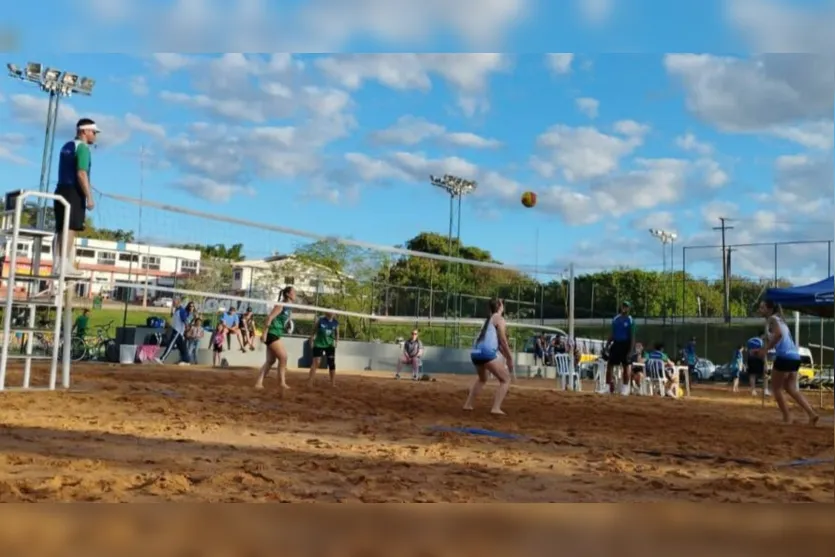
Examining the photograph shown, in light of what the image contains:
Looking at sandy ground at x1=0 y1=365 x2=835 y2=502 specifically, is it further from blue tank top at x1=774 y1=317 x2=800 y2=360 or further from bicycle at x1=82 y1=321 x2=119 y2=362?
bicycle at x1=82 y1=321 x2=119 y2=362

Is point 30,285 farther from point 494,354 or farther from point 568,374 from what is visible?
point 568,374

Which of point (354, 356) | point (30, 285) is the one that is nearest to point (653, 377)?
point (354, 356)

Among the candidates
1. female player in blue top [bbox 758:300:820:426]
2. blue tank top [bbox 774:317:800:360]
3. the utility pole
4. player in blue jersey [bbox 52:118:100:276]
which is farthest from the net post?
the utility pole

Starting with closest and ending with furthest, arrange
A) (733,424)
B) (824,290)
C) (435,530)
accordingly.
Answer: (435,530), (733,424), (824,290)

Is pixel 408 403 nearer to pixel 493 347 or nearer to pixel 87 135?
pixel 493 347

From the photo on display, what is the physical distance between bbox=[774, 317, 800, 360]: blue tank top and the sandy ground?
82 centimetres

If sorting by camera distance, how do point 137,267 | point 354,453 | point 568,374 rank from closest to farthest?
1. point 354,453
2. point 568,374
3. point 137,267

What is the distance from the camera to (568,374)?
1606 centimetres

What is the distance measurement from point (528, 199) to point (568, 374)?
14.7 ft

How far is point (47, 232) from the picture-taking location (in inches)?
289

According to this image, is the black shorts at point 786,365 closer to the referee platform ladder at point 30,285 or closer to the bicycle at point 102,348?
the referee platform ladder at point 30,285

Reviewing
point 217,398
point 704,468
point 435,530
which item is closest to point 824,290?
point 704,468

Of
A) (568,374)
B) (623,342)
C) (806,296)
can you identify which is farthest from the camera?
(568,374)

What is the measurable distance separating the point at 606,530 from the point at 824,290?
32.0ft
